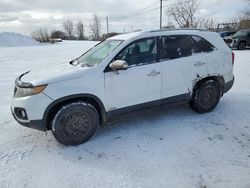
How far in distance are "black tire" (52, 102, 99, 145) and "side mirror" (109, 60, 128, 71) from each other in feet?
2.36

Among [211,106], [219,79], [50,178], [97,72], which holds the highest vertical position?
[97,72]

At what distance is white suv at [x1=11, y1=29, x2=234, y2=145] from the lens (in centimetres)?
312

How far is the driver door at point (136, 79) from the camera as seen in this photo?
133 inches

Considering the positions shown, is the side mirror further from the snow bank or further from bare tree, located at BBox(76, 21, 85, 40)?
bare tree, located at BBox(76, 21, 85, 40)

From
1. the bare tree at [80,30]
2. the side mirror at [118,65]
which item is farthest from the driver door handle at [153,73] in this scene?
the bare tree at [80,30]

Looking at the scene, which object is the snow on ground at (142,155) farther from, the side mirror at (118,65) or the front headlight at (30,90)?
the side mirror at (118,65)

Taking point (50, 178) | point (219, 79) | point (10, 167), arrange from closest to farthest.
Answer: point (50, 178) → point (10, 167) → point (219, 79)

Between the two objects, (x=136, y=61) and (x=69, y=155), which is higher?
(x=136, y=61)

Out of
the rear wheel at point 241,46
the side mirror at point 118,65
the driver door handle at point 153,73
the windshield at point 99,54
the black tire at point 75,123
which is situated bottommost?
the black tire at point 75,123

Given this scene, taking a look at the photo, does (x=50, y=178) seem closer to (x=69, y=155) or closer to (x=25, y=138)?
(x=69, y=155)

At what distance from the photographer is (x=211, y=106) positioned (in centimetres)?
436

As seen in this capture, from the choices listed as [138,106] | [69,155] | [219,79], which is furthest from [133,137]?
[219,79]

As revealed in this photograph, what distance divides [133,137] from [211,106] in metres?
1.93

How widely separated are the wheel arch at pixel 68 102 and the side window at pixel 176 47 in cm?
141
